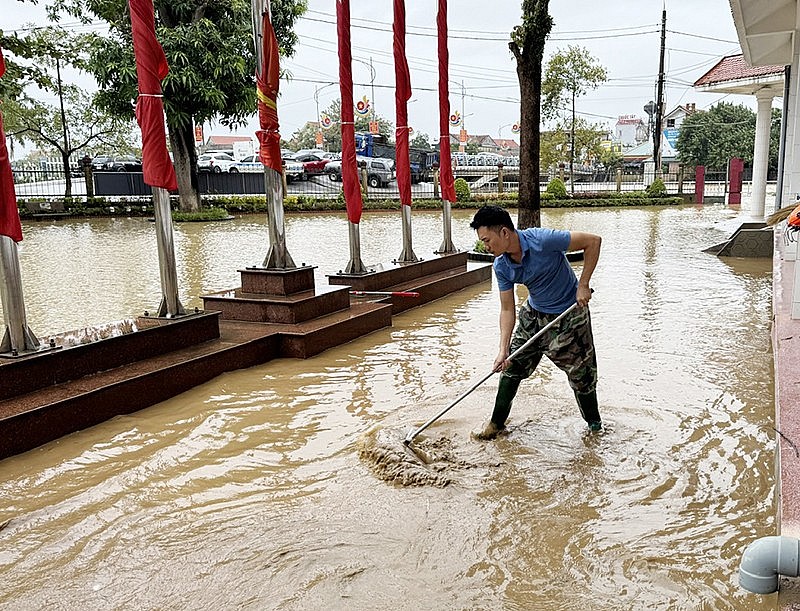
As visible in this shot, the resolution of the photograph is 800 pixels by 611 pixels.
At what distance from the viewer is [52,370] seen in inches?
192

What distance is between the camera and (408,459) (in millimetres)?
4004

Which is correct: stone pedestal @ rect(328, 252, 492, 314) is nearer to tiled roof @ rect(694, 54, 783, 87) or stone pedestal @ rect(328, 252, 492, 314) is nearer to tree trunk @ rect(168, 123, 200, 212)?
tiled roof @ rect(694, 54, 783, 87)

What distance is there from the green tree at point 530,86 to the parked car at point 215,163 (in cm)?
2203

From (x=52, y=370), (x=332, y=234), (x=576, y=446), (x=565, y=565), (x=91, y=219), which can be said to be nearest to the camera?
(x=565, y=565)

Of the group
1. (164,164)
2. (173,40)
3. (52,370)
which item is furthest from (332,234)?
(52,370)

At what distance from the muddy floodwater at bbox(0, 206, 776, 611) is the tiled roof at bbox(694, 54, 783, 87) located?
9522mm

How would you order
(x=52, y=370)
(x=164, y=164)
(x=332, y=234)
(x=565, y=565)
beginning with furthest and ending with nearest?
(x=332, y=234) < (x=164, y=164) < (x=52, y=370) < (x=565, y=565)

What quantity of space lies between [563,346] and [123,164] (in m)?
31.2

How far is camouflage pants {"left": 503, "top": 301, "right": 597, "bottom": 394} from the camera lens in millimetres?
4160

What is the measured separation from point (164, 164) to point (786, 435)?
4.98 metres

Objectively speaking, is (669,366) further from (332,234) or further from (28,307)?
(332,234)

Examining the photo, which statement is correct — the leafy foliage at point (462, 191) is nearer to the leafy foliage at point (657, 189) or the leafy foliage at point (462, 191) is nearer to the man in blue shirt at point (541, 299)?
the leafy foliage at point (657, 189)

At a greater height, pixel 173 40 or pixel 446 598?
pixel 173 40

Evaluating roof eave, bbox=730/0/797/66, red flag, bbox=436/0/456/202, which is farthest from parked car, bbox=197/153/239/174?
roof eave, bbox=730/0/797/66
